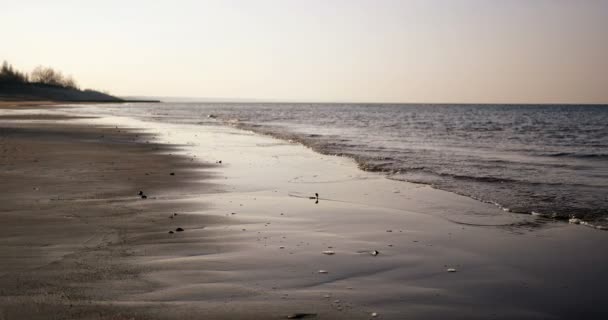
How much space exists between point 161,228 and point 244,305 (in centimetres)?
312

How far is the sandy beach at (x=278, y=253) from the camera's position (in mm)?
4375

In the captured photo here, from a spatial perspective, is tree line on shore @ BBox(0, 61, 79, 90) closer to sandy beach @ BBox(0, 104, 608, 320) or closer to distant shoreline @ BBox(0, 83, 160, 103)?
distant shoreline @ BBox(0, 83, 160, 103)

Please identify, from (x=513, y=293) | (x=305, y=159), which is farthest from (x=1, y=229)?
(x=305, y=159)

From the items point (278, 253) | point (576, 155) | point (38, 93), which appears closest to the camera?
point (278, 253)

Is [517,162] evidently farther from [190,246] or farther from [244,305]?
[244,305]

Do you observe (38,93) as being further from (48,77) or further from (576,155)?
(576,155)

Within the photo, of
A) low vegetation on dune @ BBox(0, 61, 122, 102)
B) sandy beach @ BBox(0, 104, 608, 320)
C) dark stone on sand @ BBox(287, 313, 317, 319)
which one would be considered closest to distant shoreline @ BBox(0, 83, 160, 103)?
low vegetation on dune @ BBox(0, 61, 122, 102)

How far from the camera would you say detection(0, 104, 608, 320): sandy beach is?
438cm

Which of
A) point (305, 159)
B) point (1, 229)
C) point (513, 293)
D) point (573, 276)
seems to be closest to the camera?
point (513, 293)

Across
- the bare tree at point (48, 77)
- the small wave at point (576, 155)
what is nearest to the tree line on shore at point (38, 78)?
the bare tree at point (48, 77)

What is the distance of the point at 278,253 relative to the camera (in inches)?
236

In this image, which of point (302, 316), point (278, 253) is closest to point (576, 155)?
point (278, 253)

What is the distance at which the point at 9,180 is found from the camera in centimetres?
1066

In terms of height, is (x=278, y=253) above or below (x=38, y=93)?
below
